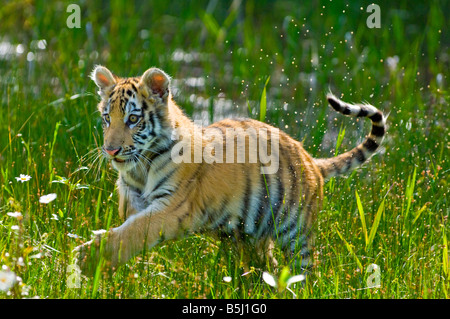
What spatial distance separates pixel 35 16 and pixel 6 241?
15.7 ft

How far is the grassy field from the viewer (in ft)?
12.4

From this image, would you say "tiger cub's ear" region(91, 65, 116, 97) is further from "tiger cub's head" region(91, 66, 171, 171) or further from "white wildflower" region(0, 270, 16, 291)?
"white wildflower" region(0, 270, 16, 291)

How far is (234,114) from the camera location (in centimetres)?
711

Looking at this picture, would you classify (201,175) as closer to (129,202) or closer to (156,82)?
(129,202)

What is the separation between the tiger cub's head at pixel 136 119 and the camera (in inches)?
161

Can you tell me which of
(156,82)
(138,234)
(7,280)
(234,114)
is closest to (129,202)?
(138,234)

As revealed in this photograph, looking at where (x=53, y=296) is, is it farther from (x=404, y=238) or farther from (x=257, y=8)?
(x=257, y=8)

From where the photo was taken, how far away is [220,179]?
169 inches

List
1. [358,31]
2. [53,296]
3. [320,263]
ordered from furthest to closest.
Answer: [358,31] → [320,263] → [53,296]

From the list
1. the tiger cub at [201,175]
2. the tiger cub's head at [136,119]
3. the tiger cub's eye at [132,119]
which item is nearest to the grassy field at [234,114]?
the tiger cub at [201,175]

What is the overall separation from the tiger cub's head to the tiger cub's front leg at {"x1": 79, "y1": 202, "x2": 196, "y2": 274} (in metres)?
0.32

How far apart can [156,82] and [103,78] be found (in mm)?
353

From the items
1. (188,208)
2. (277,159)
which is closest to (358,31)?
(277,159)

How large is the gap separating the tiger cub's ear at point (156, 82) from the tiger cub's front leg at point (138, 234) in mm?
649
